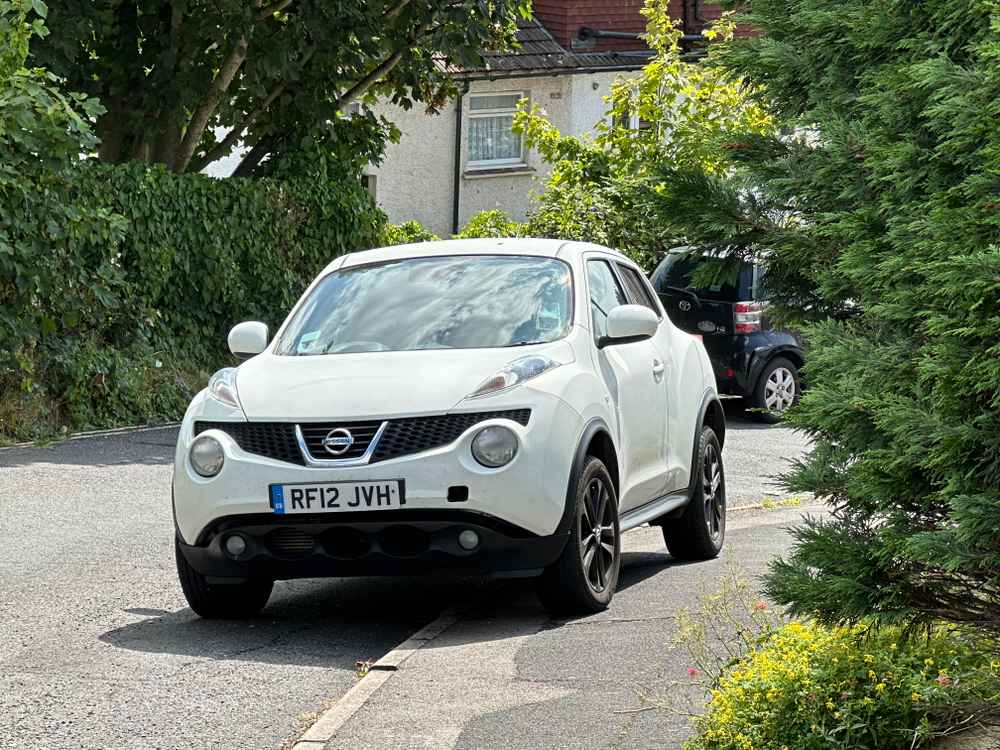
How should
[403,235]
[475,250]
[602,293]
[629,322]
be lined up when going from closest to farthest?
[629,322] → [475,250] → [602,293] → [403,235]

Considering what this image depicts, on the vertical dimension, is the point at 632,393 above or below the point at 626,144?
below

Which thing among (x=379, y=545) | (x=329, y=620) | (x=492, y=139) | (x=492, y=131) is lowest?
(x=329, y=620)

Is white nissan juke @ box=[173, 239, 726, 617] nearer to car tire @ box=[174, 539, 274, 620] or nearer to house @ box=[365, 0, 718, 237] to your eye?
car tire @ box=[174, 539, 274, 620]

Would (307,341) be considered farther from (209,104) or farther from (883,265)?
(209,104)

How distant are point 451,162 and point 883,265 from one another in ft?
96.3

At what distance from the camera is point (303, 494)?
26.3ft

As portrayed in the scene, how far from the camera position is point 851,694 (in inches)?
209

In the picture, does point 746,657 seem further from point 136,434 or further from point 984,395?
point 136,434

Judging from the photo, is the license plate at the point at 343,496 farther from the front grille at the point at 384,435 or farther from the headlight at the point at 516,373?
the headlight at the point at 516,373

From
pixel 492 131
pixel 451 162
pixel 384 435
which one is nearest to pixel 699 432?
pixel 384 435

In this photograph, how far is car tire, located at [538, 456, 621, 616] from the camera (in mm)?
8242

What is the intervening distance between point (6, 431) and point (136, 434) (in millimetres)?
1318

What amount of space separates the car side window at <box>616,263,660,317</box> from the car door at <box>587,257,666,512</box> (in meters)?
0.20

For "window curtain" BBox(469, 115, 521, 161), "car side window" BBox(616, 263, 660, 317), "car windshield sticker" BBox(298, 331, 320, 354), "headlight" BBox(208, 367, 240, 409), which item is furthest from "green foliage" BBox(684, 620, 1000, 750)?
"window curtain" BBox(469, 115, 521, 161)
